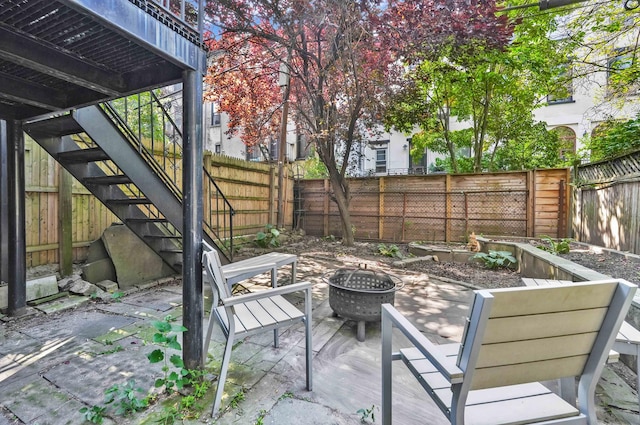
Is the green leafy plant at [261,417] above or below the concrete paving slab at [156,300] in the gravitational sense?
above

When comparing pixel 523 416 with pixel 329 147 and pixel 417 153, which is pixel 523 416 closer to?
pixel 329 147

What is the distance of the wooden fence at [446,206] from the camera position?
7023 millimetres

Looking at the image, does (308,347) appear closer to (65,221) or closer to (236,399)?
(236,399)

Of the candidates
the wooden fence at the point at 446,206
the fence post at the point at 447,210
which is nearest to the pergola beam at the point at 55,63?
the wooden fence at the point at 446,206

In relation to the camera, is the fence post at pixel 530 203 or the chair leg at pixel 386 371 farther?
the fence post at pixel 530 203

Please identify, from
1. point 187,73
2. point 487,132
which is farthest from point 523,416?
point 487,132

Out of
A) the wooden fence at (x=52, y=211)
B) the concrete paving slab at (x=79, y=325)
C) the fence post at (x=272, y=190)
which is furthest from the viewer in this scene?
the fence post at (x=272, y=190)

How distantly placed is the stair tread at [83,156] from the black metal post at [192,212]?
149 cm

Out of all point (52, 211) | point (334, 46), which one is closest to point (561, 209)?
point (334, 46)

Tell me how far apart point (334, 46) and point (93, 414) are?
6275mm

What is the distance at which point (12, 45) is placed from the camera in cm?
170

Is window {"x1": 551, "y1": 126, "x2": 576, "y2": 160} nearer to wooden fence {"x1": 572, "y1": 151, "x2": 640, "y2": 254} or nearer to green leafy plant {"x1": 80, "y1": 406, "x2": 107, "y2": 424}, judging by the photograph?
wooden fence {"x1": 572, "y1": 151, "x2": 640, "y2": 254}

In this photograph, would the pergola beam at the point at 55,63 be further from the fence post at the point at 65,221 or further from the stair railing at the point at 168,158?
the fence post at the point at 65,221

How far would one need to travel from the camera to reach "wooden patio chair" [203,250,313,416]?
169 centimetres
